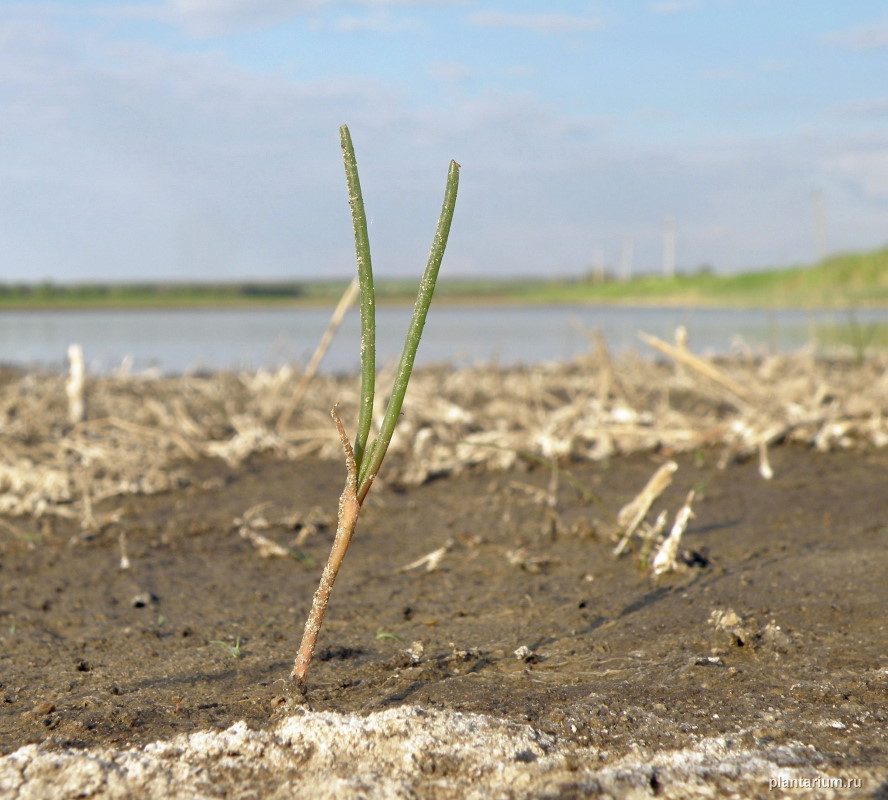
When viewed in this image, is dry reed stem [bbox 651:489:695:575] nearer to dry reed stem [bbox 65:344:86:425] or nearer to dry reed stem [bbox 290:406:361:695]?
dry reed stem [bbox 290:406:361:695]

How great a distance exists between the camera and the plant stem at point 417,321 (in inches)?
66.9

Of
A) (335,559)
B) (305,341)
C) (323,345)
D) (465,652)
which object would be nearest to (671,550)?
(465,652)

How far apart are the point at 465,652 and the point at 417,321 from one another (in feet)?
2.54

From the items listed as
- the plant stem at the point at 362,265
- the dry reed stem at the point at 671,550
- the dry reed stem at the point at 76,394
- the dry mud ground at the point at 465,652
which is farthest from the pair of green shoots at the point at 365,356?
the dry reed stem at the point at 76,394

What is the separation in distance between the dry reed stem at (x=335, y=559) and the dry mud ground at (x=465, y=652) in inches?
2.9

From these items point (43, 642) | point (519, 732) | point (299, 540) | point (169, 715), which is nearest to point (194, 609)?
point (43, 642)

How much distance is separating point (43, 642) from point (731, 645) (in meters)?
1.69

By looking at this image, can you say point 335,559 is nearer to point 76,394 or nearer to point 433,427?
point 433,427

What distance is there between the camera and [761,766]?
59.1 inches

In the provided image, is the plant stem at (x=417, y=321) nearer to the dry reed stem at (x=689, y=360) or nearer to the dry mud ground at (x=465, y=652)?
the dry mud ground at (x=465, y=652)

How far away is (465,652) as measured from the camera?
6.70 ft

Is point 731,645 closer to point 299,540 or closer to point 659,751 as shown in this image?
point 659,751

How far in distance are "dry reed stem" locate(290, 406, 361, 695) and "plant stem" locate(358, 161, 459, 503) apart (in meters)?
0.02

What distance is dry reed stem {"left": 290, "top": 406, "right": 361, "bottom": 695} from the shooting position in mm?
1717
